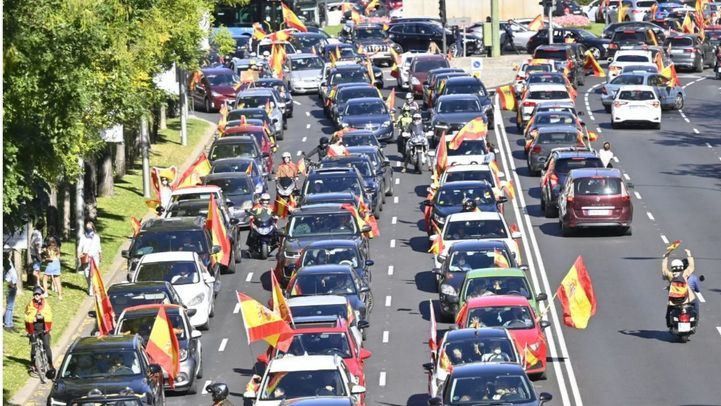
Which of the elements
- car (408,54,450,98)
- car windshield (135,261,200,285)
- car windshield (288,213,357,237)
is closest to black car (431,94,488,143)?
car (408,54,450,98)

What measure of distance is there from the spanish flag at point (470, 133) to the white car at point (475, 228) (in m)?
10.9

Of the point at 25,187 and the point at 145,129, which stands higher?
the point at 25,187

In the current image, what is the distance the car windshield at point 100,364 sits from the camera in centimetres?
2953

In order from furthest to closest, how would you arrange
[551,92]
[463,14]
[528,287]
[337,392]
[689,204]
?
[463,14]
[551,92]
[689,204]
[528,287]
[337,392]

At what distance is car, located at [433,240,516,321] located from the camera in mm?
37219

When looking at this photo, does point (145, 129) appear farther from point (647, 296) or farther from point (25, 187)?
point (25, 187)

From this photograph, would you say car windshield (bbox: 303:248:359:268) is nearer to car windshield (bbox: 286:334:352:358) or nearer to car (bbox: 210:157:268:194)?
car windshield (bbox: 286:334:352:358)

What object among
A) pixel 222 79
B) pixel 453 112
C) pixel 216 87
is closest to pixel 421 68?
pixel 222 79

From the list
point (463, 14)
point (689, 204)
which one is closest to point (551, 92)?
point (689, 204)

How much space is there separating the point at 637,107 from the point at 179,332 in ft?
106

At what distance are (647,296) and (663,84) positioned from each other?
2915 cm

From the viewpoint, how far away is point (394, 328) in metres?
37.2

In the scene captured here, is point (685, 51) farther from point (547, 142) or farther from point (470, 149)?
point (470, 149)

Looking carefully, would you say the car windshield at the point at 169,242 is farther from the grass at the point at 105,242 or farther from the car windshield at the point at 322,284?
the car windshield at the point at 322,284
